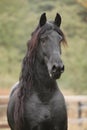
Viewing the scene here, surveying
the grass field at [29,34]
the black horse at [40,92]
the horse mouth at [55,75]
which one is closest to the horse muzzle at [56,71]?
the horse mouth at [55,75]

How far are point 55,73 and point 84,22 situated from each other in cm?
2000

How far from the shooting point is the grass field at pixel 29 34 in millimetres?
24298

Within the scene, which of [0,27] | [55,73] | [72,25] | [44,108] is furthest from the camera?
[72,25]

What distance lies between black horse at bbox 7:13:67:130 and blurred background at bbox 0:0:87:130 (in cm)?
1532

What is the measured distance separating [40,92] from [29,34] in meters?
18.3

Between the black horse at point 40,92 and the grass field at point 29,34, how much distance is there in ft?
50.6

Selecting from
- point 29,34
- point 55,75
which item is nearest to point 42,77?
point 55,75

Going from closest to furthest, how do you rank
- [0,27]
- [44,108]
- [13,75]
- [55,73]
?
[55,73], [44,108], [0,27], [13,75]

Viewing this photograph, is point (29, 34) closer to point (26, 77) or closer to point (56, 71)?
point (26, 77)

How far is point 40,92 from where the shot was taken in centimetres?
720

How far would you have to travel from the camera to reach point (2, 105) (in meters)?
14.2

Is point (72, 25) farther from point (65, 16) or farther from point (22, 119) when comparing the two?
point (22, 119)

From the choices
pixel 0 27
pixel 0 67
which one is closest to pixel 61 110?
pixel 0 27

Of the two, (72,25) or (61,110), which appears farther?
(72,25)
